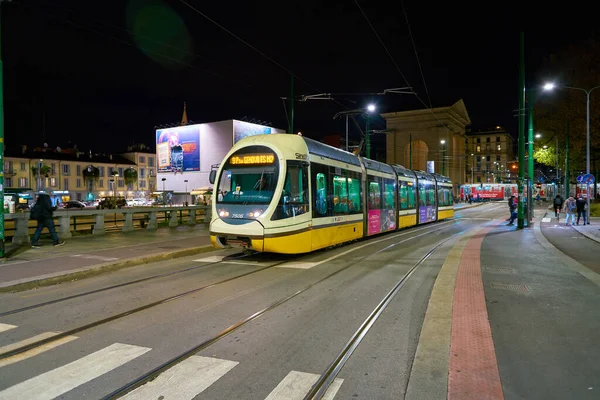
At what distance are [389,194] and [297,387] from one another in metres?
14.8

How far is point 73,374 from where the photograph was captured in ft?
13.4

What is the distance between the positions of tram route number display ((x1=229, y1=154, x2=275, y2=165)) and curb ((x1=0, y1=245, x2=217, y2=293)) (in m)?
3.24

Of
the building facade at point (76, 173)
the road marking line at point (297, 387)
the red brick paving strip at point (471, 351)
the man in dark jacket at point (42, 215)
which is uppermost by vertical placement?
the building facade at point (76, 173)

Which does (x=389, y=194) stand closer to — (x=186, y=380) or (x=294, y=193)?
(x=294, y=193)

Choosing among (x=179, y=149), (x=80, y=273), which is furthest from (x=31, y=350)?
(x=179, y=149)

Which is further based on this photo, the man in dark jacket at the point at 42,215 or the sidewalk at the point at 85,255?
the man in dark jacket at the point at 42,215

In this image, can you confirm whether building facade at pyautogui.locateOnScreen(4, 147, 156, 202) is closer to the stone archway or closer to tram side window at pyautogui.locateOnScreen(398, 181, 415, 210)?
the stone archway

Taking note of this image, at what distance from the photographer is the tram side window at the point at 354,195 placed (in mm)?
13695

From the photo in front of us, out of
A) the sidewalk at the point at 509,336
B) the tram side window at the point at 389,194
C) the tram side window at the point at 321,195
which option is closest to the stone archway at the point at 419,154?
the tram side window at the point at 389,194

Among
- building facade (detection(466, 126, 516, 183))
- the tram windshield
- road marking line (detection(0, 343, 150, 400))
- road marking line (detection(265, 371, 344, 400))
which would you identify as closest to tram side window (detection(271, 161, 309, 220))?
the tram windshield

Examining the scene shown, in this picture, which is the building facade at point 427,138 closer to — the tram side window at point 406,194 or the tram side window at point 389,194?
the tram side window at point 406,194

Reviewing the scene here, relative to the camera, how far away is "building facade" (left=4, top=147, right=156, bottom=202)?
242 feet

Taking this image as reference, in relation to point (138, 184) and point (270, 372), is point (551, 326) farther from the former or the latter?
point (138, 184)

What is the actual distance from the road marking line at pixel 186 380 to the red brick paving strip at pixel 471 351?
7.13ft
